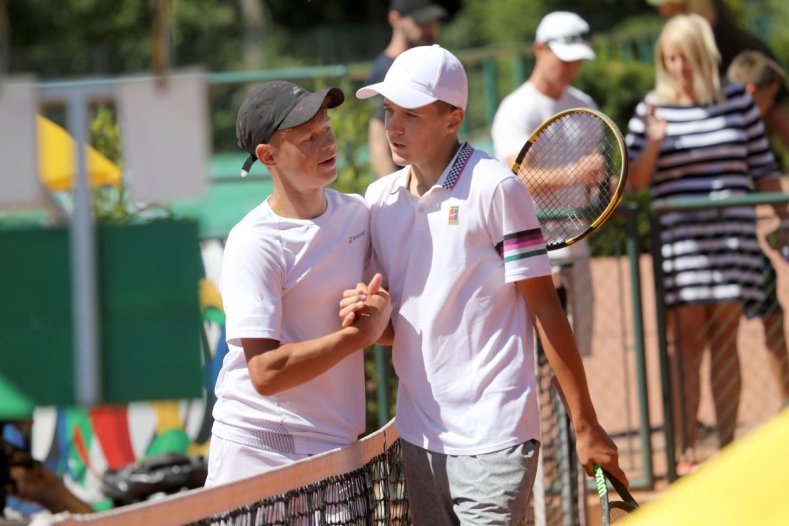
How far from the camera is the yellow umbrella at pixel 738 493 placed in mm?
1829

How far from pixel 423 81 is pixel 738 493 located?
1.87m

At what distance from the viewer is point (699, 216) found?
6129 millimetres

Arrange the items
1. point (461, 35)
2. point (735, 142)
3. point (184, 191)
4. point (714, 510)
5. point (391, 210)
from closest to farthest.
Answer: point (714, 510) → point (391, 210) → point (184, 191) → point (735, 142) → point (461, 35)

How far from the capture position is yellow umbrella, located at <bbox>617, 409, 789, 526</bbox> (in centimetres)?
183

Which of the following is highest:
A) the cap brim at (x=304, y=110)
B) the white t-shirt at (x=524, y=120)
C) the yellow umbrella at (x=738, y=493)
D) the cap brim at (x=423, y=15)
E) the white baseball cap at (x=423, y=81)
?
the cap brim at (x=423, y=15)

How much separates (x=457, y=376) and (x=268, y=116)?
0.83m

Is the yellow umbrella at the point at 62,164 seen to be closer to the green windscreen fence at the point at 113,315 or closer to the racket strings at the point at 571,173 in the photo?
the green windscreen fence at the point at 113,315

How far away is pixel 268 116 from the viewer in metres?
3.54

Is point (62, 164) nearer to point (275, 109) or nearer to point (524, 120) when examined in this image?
point (524, 120)

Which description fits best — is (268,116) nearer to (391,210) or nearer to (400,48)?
(391,210)

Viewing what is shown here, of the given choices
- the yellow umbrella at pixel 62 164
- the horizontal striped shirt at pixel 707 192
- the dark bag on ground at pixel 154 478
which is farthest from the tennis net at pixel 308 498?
the yellow umbrella at pixel 62 164

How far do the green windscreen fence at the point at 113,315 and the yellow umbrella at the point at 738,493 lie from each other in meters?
A: 4.08

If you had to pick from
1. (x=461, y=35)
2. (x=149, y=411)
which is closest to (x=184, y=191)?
(x=149, y=411)

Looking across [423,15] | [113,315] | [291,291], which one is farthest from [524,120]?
[291,291]
